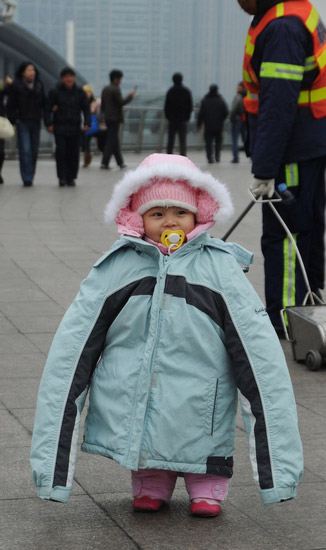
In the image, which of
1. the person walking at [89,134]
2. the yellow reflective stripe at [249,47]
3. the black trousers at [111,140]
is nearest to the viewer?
the yellow reflective stripe at [249,47]

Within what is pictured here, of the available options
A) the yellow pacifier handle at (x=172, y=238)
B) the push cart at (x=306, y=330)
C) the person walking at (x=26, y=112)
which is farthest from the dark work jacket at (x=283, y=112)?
the person walking at (x=26, y=112)

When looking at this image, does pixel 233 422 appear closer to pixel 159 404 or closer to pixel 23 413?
pixel 159 404

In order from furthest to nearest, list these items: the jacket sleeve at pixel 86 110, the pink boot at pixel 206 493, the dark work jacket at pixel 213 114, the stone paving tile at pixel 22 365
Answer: the dark work jacket at pixel 213 114 < the jacket sleeve at pixel 86 110 < the stone paving tile at pixel 22 365 < the pink boot at pixel 206 493

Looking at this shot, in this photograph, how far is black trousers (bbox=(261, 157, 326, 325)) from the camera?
6027mm

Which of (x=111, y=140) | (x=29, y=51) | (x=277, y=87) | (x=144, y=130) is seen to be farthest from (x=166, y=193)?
(x=29, y=51)

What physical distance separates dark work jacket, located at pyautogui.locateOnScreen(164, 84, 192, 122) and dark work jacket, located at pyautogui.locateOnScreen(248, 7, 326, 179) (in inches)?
648

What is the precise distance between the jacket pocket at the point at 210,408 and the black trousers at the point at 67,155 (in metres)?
13.4

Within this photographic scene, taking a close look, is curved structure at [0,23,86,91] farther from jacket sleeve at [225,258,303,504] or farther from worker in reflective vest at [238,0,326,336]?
jacket sleeve at [225,258,303,504]

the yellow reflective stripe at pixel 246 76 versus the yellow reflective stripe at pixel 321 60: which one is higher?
A: the yellow reflective stripe at pixel 321 60

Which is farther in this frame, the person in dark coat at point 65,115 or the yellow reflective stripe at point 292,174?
the person in dark coat at point 65,115

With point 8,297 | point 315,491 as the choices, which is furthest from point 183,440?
point 8,297

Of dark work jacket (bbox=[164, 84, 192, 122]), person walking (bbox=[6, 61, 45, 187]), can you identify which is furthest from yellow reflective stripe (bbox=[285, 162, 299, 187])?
dark work jacket (bbox=[164, 84, 192, 122])

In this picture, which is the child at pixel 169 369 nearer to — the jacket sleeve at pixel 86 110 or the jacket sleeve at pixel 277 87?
the jacket sleeve at pixel 277 87

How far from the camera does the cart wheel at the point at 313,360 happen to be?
17.8 ft
